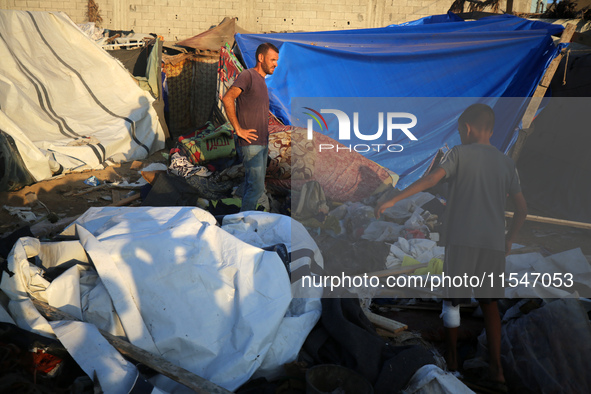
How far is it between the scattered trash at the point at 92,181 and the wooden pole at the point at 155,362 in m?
3.64

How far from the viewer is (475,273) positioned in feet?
7.84

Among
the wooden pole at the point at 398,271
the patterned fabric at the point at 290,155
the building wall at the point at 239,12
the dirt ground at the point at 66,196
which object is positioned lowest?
the dirt ground at the point at 66,196

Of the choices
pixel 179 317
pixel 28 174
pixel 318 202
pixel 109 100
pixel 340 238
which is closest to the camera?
pixel 179 317

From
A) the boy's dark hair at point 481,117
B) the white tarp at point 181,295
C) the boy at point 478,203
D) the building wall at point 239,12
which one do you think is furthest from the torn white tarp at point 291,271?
the building wall at point 239,12

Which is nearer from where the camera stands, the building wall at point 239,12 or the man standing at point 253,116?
the man standing at point 253,116

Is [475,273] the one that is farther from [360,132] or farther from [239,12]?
[239,12]

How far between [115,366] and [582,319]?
227 centimetres

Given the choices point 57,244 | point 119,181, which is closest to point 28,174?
point 119,181

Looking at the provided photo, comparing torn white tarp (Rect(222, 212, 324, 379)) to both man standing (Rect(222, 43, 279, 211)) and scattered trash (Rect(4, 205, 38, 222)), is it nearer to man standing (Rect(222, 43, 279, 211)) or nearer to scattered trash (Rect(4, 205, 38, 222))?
man standing (Rect(222, 43, 279, 211))

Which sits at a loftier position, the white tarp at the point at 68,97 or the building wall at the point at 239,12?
the building wall at the point at 239,12

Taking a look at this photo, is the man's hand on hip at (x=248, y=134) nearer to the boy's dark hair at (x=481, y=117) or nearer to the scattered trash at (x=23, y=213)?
the boy's dark hair at (x=481, y=117)

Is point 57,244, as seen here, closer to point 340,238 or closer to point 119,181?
point 340,238

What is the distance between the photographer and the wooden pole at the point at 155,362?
5.87ft

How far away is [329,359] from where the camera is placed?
2.24 metres
